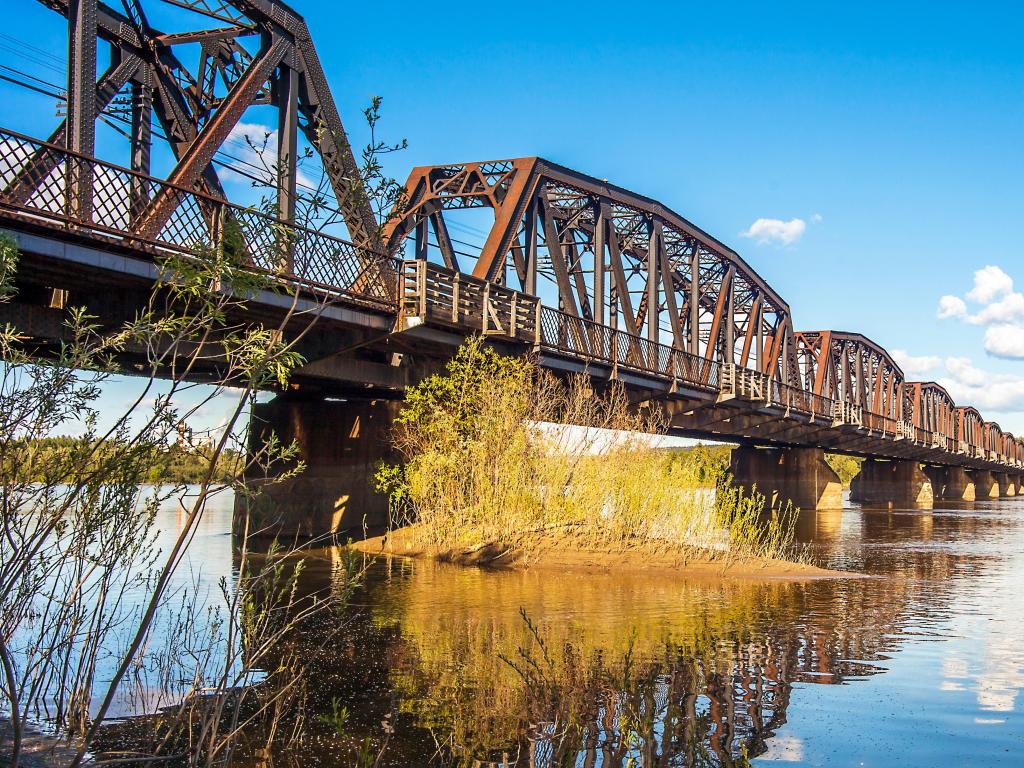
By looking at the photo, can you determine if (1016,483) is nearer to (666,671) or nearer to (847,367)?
(847,367)

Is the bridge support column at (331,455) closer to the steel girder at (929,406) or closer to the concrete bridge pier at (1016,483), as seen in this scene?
the steel girder at (929,406)

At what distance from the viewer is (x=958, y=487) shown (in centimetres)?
11175

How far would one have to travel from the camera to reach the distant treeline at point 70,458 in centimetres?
711

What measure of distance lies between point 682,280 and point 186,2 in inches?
1432

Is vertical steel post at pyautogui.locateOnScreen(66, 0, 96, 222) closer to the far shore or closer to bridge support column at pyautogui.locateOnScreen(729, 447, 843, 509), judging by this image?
the far shore

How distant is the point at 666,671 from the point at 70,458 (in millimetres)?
7509

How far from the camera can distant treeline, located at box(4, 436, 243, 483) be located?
711cm

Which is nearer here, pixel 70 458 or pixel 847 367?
pixel 70 458

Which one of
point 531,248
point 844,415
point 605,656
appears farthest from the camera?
point 844,415

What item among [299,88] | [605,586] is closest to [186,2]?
[299,88]

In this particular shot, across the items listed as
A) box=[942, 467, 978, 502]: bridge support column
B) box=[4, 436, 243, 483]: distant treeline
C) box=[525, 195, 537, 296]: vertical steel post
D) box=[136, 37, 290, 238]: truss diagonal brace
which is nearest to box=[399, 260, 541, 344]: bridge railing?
box=[525, 195, 537, 296]: vertical steel post

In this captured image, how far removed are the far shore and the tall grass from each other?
11 cm

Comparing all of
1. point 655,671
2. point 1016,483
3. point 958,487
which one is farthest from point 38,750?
point 1016,483

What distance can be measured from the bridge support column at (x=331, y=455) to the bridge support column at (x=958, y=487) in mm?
97172
